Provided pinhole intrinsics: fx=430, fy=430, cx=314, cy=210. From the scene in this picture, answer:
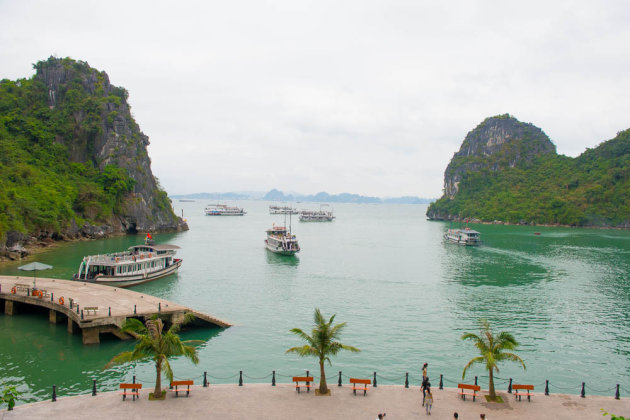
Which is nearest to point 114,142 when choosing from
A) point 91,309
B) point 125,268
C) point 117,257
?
point 117,257

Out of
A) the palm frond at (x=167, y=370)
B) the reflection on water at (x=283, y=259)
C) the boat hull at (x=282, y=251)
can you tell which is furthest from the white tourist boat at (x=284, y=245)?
the palm frond at (x=167, y=370)

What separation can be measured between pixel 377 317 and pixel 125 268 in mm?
33471

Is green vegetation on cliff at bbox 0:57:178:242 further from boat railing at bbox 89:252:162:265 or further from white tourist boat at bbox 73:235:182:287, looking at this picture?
white tourist boat at bbox 73:235:182:287

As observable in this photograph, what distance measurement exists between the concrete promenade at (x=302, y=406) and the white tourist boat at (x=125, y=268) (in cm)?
3634

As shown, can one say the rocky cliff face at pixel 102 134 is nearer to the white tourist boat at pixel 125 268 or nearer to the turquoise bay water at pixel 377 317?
the turquoise bay water at pixel 377 317

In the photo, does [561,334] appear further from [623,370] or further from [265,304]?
[265,304]

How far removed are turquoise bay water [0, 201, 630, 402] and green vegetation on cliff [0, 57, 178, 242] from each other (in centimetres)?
1409

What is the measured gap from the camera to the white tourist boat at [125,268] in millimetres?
53500

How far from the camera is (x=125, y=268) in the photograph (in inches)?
2218

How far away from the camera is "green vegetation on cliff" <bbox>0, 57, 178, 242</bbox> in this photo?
9388 centimetres

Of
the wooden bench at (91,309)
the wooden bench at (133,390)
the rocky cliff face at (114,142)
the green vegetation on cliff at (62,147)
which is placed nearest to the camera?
the wooden bench at (133,390)

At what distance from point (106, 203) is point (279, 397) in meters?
110

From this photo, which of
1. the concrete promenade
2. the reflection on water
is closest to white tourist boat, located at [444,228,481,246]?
the reflection on water

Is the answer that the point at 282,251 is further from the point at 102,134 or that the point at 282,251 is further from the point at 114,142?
the point at 102,134
